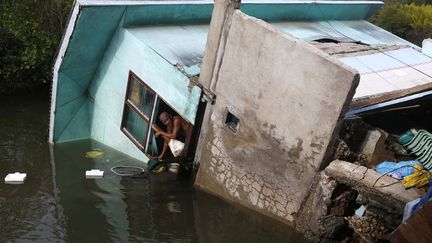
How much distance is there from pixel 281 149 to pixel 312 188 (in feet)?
2.44

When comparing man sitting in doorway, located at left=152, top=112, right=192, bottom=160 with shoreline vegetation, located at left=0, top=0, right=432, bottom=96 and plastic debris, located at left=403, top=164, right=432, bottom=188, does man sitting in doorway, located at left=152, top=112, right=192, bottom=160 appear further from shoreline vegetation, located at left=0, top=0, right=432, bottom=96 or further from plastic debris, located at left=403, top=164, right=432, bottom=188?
shoreline vegetation, located at left=0, top=0, right=432, bottom=96

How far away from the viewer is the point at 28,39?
12195 mm

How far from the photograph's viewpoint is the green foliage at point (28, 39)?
12.0 metres

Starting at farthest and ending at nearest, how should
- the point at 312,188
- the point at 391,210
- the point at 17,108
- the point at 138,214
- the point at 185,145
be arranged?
the point at 17,108
the point at 185,145
the point at 138,214
the point at 312,188
the point at 391,210

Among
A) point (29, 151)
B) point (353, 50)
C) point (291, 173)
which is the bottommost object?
point (29, 151)

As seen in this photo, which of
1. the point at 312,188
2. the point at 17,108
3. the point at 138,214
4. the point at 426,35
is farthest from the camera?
the point at 426,35

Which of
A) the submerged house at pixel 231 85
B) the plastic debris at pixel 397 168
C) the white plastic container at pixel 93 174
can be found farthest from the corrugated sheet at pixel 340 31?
the white plastic container at pixel 93 174

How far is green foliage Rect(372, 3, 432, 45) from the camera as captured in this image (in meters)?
17.2

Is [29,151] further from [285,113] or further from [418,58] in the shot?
[418,58]

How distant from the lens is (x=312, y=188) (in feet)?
22.9

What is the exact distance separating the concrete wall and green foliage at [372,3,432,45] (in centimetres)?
1196

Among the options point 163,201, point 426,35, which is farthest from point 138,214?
point 426,35

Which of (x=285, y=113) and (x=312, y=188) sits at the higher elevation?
(x=285, y=113)

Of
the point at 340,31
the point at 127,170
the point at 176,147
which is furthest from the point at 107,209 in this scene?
the point at 340,31
